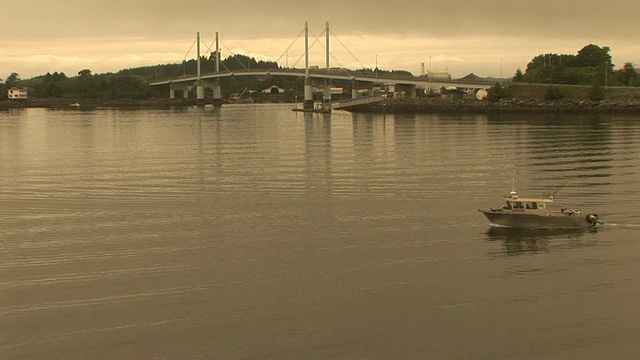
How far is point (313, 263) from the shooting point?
13180mm

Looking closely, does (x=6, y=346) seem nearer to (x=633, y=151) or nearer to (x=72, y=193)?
(x=72, y=193)

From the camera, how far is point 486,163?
83.2 feet

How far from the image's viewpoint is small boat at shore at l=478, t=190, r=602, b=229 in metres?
15.5

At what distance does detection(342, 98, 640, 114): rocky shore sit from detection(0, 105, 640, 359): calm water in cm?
2835

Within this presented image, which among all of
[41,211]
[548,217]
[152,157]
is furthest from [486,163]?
[41,211]

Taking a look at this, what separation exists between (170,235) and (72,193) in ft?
19.4

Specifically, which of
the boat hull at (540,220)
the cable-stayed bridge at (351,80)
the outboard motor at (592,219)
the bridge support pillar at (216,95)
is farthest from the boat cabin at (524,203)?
the bridge support pillar at (216,95)

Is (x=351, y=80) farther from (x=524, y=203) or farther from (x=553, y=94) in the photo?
(x=524, y=203)

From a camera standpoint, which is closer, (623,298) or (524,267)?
(623,298)

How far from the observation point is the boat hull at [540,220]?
15.5 metres

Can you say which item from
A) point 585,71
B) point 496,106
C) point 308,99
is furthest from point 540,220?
point 308,99

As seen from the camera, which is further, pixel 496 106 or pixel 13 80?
pixel 13 80

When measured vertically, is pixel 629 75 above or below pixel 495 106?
above

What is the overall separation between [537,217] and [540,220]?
89 millimetres
